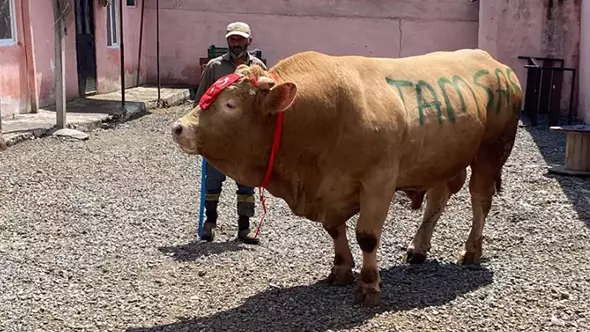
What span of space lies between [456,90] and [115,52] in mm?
13553

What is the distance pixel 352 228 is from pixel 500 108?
1898 mm

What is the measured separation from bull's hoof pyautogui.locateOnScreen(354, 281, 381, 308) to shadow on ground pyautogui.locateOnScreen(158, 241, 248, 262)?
5.17 feet

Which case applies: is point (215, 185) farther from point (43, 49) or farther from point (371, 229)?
point (43, 49)

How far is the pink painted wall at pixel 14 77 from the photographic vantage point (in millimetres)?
12875

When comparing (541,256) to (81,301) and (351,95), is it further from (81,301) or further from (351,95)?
(81,301)

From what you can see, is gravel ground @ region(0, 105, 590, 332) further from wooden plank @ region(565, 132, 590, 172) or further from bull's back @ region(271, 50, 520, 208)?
bull's back @ region(271, 50, 520, 208)

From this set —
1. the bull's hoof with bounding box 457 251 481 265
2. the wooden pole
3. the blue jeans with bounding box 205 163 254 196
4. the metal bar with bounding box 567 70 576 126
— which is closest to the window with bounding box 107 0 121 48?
the wooden pole

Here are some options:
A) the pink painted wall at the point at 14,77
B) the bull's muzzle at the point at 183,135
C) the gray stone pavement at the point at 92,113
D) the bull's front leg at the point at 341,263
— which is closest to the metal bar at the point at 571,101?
the gray stone pavement at the point at 92,113

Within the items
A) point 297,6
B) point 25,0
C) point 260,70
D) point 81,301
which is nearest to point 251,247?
point 81,301

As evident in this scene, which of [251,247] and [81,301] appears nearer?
[81,301]

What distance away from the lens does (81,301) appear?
523 cm

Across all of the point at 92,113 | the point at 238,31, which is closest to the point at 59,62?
the point at 92,113

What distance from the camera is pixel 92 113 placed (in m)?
14.1

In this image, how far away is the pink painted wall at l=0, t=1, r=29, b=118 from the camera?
12875 mm
